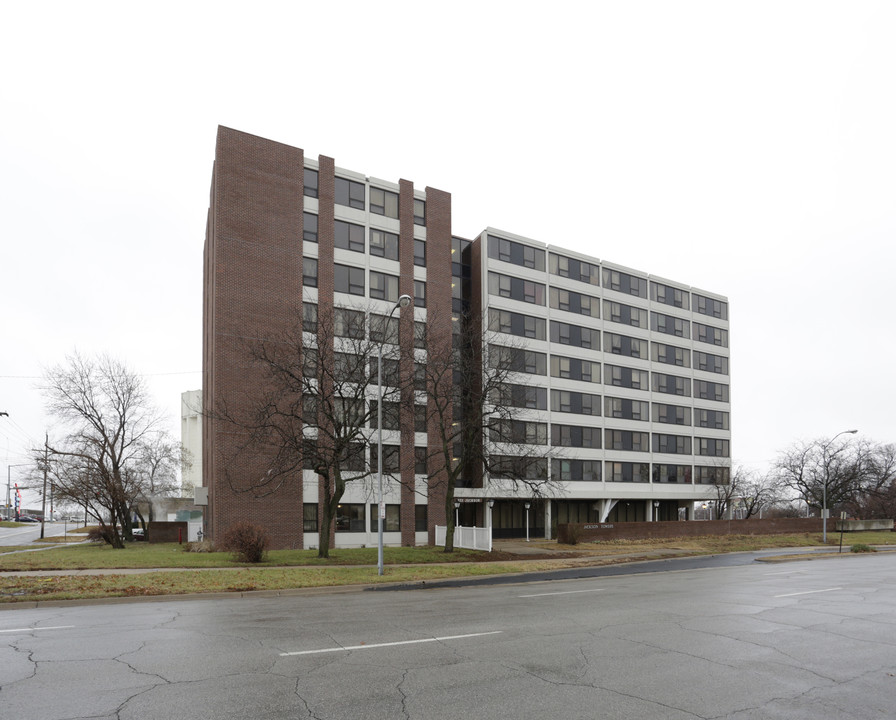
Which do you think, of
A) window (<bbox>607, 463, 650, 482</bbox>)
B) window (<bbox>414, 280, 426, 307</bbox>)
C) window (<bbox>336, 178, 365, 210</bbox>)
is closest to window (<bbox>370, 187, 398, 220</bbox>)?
window (<bbox>336, 178, 365, 210</bbox>)

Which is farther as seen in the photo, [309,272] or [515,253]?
[515,253]

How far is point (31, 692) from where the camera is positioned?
7.26 metres

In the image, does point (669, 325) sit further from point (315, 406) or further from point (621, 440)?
point (315, 406)

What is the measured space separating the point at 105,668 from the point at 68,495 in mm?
39841

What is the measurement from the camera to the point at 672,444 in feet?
200

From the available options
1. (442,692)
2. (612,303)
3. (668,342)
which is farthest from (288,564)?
(668,342)

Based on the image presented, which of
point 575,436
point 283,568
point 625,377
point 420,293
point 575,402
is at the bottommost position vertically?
point 283,568

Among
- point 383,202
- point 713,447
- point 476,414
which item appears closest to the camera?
point 476,414

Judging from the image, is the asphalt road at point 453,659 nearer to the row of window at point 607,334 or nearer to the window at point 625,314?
the row of window at point 607,334

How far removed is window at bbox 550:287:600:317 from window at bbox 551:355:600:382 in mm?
4243

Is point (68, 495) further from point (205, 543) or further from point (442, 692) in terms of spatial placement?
point (442, 692)

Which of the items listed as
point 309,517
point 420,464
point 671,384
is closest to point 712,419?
point 671,384

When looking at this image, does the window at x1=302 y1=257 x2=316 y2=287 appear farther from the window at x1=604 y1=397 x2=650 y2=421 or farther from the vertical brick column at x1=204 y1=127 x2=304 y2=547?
the window at x1=604 y1=397 x2=650 y2=421

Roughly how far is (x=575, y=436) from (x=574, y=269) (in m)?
14.3
